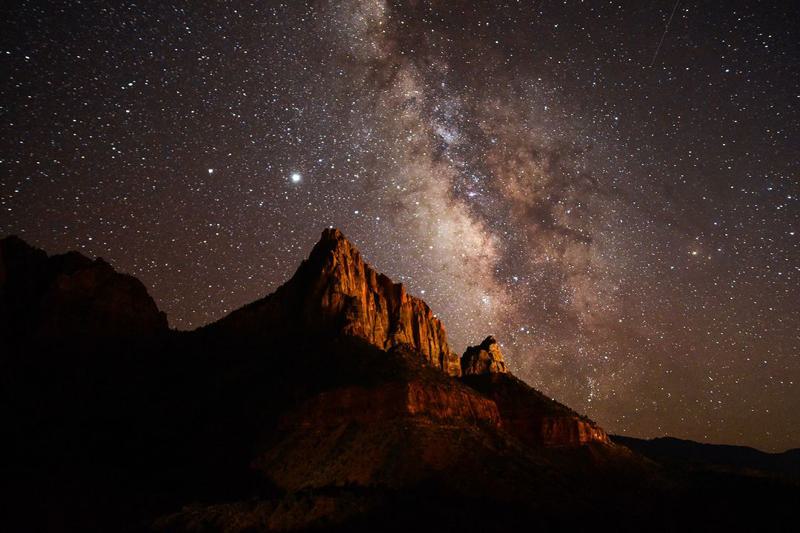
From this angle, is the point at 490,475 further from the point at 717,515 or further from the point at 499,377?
the point at 499,377

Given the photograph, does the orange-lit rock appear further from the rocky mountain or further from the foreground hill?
the rocky mountain

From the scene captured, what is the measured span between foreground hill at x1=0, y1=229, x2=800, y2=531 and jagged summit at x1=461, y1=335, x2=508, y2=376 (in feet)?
69.8

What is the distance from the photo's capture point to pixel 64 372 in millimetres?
81250

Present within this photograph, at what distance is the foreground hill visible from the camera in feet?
161

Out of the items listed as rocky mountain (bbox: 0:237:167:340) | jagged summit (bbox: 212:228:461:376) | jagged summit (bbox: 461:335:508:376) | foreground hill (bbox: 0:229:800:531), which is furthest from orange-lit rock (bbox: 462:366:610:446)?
rocky mountain (bbox: 0:237:167:340)

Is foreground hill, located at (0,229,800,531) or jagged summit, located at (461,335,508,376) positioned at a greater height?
jagged summit, located at (461,335,508,376)

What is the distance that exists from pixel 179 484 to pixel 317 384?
21.2 metres

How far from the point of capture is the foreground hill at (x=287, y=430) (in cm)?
4916

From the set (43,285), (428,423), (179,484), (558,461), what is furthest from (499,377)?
(43,285)

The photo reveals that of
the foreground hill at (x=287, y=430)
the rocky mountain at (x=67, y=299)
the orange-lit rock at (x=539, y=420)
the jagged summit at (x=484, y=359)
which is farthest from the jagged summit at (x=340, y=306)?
the orange-lit rock at (x=539, y=420)

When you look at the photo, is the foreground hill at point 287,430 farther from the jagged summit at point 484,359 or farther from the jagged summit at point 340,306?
the jagged summit at point 484,359

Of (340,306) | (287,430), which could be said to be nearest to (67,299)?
(340,306)

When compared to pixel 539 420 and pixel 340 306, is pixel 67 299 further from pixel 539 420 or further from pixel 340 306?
pixel 539 420

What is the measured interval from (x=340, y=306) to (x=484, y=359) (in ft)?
170
